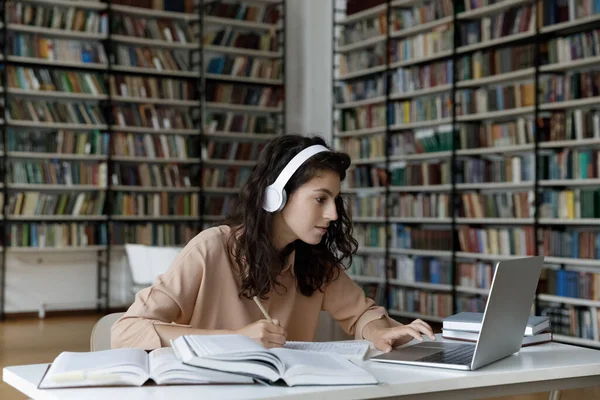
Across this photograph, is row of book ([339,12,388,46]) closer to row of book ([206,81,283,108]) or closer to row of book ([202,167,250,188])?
row of book ([206,81,283,108])

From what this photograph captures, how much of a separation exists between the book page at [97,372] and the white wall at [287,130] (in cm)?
635

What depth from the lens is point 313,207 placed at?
6.03 ft

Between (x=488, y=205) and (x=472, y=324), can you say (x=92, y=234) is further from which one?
(x=472, y=324)

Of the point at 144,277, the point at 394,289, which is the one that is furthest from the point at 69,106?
the point at 394,289

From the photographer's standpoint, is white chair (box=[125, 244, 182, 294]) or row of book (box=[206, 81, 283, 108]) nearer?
white chair (box=[125, 244, 182, 294])

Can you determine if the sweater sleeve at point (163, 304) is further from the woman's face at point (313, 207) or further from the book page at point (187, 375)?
the book page at point (187, 375)

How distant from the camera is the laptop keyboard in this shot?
1.49 m

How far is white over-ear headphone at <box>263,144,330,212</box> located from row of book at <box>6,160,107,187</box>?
18.7ft

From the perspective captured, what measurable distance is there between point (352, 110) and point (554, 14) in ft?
8.33

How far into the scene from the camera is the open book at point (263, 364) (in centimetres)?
125

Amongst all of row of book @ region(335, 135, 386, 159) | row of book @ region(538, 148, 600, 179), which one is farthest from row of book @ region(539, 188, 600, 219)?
row of book @ region(335, 135, 386, 159)

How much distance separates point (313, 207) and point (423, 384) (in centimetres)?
59

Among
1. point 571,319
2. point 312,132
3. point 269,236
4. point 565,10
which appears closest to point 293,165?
point 269,236

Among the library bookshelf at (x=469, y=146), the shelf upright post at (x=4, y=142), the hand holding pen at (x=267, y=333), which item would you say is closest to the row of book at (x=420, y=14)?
the library bookshelf at (x=469, y=146)
